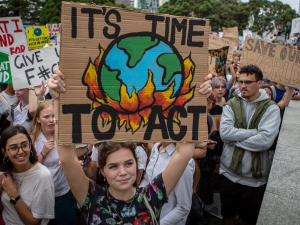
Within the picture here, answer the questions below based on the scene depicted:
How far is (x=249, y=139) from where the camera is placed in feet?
10.4

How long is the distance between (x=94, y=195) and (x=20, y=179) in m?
1.02

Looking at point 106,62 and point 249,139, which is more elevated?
point 106,62

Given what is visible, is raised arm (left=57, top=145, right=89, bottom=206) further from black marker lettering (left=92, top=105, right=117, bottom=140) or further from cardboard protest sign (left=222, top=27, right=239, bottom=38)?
cardboard protest sign (left=222, top=27, right=239, bottom=38)

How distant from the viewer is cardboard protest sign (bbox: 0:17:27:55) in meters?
5.54

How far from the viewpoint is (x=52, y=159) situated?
3.12 meters

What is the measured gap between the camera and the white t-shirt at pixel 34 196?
2.55 m

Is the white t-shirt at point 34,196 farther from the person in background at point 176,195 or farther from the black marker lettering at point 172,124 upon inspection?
the black marker lettering at point 172,124

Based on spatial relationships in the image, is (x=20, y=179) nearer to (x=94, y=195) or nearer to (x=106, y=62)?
(x=94, y=195)

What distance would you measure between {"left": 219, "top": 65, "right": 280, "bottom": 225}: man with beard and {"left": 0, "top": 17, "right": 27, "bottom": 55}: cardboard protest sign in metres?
4.12

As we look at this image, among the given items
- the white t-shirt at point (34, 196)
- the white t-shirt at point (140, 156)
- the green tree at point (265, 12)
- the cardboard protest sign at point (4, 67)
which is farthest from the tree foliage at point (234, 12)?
the white t-shirt at point (34, 196)

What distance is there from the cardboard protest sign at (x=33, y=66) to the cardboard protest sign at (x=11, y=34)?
1245 mm

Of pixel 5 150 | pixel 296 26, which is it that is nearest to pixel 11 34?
pixel 5 150

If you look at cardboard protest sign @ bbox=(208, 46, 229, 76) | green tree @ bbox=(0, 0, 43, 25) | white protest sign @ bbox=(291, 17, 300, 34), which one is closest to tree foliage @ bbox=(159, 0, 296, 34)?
green tree @ bbox=(0, 0, 43, 25)

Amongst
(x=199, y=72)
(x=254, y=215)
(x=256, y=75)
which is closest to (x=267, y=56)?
(x=256, y=75)
